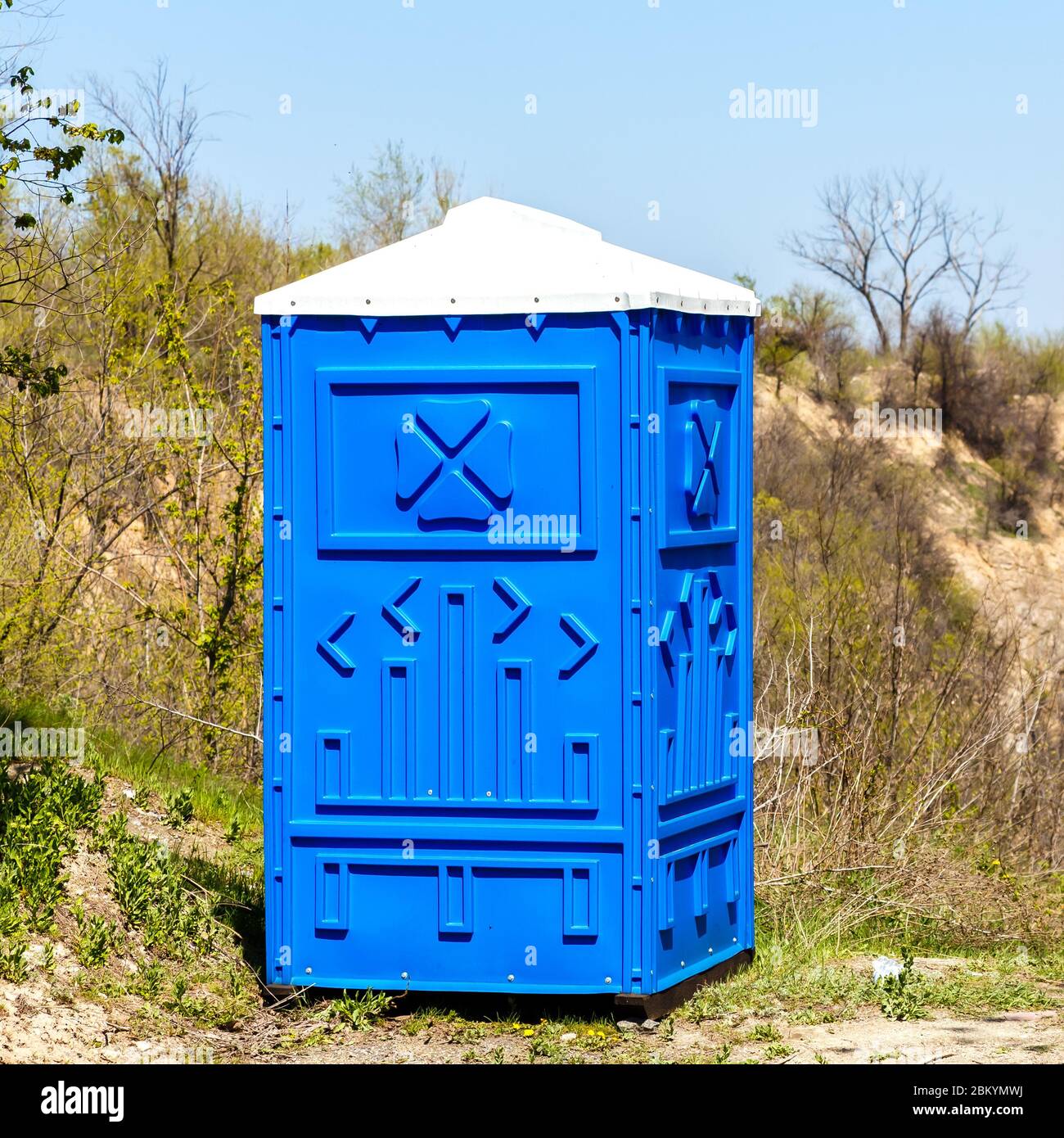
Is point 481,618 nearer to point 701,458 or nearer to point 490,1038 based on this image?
point 701,458

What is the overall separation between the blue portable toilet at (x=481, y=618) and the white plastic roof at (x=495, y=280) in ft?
0.04

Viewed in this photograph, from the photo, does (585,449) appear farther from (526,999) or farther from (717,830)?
(526,999)

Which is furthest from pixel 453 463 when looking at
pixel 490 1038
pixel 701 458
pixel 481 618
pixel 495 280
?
pixel 490 1038

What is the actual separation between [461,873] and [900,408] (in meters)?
38.2

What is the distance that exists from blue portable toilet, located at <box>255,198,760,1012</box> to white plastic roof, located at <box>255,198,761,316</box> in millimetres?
11

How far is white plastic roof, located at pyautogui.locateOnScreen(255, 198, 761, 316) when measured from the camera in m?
5.15

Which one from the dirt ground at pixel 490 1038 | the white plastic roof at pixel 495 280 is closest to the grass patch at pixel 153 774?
the dirt ground at pixel 490 1038

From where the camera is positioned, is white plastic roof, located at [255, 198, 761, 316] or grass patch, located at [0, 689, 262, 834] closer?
white plastic roof, located at [255, 198, 761, 316]

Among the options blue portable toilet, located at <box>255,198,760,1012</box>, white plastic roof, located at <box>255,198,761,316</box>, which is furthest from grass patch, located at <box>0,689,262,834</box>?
white plastic roof, located at <box>255,198,761,316</box>

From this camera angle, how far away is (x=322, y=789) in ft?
17.6

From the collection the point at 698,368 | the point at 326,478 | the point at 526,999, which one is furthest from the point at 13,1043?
the point at 698,368

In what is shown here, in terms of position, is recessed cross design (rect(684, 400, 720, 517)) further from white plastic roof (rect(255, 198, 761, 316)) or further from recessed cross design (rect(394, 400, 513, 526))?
recessed cross design (rect(394, 400, 513, 526))

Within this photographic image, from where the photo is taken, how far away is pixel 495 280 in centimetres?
523

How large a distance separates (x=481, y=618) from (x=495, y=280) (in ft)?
3.91
